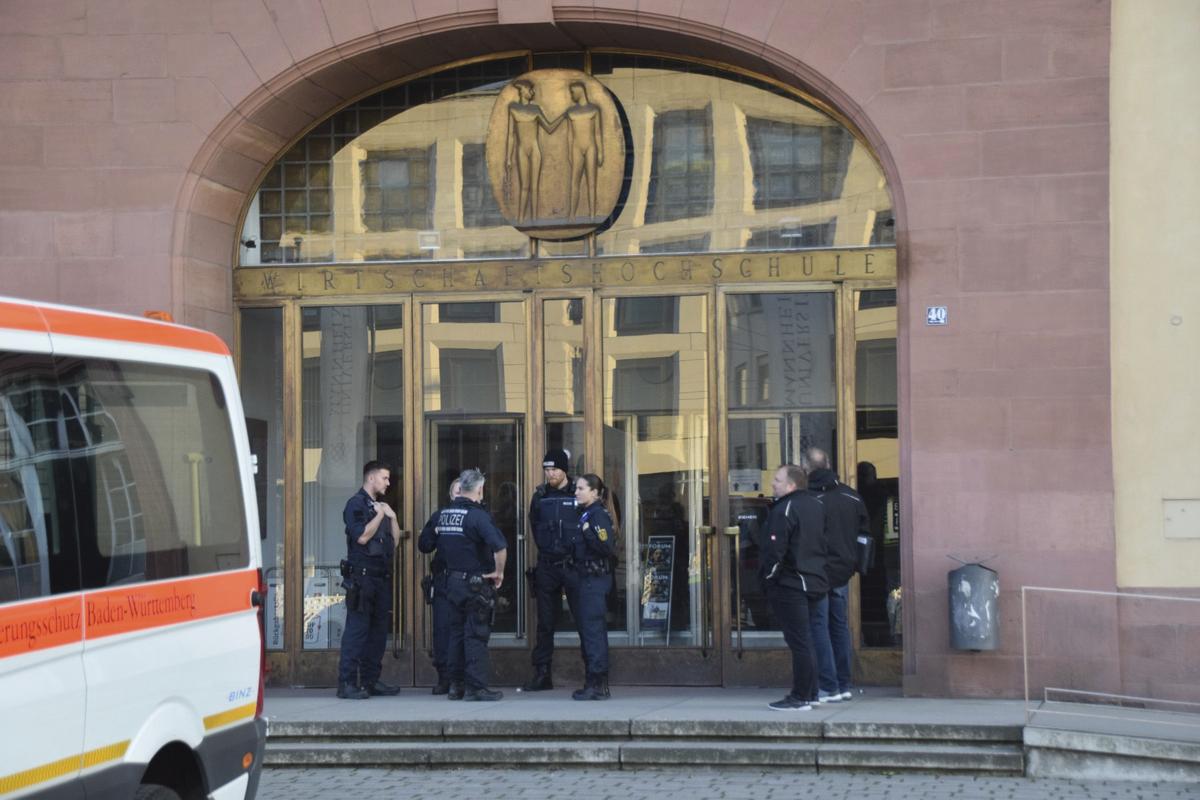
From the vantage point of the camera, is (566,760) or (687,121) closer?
(566,760)

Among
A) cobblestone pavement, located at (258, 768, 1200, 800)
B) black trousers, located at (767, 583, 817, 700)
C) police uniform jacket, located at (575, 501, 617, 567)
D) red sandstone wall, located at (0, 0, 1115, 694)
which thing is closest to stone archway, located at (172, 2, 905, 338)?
red sandstone wall, located at (0, 0, 1115, 694)

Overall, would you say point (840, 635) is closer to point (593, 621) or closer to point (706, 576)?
point (706, 576)

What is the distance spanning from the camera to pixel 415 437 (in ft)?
42.8

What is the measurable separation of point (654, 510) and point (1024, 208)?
11.3ft

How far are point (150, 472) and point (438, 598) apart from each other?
5.90 m

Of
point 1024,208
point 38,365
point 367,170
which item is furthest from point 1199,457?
point 38,365

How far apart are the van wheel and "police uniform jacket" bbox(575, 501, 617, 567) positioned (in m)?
5.58

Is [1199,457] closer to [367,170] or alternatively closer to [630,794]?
[630,794]

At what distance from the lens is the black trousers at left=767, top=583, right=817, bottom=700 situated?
418 inches

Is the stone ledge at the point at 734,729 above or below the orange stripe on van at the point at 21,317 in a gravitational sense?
below

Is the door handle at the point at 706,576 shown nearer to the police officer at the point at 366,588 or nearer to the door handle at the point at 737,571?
the door handle at the point at 737,571

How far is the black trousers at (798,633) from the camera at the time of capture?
418 inches

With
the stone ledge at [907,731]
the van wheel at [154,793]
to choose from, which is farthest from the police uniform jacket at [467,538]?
the van wheel at [154,793]

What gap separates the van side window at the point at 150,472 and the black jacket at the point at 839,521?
4984mm
